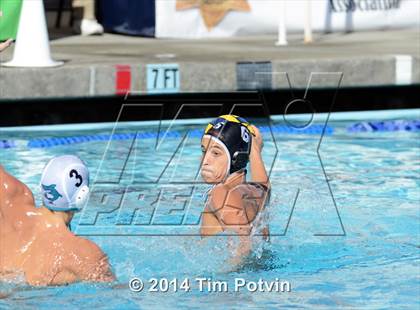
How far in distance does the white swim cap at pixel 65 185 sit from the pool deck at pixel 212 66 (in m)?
4.27

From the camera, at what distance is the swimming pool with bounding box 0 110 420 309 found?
493 cm

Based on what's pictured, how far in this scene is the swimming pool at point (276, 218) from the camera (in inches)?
194

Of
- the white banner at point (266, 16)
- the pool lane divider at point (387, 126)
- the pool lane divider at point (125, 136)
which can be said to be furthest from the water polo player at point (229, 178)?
the white banner at point (266, 16)

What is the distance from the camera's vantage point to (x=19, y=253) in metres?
4.42

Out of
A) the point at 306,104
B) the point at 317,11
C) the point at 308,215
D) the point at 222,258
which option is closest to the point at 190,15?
the point at 317,11

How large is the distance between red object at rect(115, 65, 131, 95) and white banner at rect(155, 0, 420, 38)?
2.80 m

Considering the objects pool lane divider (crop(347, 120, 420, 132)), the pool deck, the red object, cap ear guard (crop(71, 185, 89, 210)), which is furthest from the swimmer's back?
pool lane divider (crop(347, 120, 420, 132))

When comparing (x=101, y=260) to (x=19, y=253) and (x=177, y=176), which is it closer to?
(x=19, y=253)

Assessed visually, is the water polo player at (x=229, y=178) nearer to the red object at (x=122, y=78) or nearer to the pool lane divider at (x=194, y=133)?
the pool lane divider at (x=194, y=133)

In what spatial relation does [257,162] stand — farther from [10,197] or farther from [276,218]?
[10,197]

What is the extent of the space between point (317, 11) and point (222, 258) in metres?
7.23

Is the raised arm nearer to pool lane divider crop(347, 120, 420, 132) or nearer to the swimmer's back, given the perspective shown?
the swimmer's back

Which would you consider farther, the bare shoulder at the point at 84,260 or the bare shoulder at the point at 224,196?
the bare shoulder at the point at 224,196

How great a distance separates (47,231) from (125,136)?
4.27 metres
